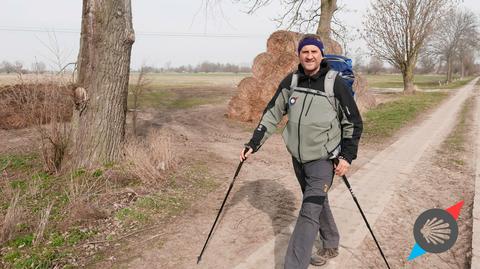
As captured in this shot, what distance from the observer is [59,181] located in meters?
5.85

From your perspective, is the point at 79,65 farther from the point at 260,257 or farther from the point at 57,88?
the point at 260,257

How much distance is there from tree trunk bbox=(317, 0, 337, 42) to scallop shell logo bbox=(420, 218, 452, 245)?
1324 cm

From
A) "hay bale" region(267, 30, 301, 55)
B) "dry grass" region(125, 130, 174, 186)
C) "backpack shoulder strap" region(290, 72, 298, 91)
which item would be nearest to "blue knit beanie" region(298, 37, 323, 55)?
"backpack shoulder strap" region(290, 72, 298, 91)

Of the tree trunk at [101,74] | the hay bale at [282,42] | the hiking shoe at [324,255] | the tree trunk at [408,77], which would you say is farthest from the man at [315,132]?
the tree trunk at [408,77]

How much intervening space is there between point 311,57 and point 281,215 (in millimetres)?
2469

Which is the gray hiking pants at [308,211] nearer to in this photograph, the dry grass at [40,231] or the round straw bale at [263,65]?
the dry grass at [40,231]

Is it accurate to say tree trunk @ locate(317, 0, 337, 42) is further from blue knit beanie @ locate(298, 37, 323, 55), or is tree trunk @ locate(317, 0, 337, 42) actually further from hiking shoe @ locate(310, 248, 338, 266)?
hiking shoe @ locate(310, 248, 338, 266)

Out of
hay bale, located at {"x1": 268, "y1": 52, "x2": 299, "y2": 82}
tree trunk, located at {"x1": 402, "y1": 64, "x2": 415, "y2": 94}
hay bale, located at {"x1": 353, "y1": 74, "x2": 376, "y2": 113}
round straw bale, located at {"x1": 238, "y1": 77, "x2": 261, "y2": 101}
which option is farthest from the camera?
tree trunk, located at {"x1": 402, "y1": 64, "x2": 415, "y2": 94}

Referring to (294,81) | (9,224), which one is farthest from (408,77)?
(9,224)

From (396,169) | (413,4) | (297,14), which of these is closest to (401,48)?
(413,4)

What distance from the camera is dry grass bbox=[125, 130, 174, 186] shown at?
584 centimetres

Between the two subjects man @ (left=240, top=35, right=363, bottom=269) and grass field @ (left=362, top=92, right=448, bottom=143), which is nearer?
man @ (left=240, top=35, right=363, bottom=269)

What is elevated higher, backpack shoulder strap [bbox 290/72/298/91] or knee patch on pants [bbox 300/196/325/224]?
backpack shoulder strap [bbox 290/72/298/91]

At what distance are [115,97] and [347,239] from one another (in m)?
4.54
